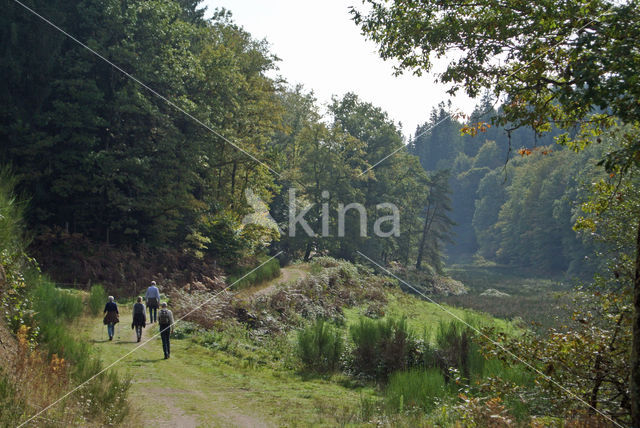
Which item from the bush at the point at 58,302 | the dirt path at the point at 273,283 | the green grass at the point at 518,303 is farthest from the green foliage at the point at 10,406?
the green grass at the point at 518,303

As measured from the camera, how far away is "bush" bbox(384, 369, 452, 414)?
9.40m

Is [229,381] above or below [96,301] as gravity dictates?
below

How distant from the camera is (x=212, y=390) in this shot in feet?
34.2

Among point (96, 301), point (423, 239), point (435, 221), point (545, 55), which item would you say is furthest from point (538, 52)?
point (435, 221)

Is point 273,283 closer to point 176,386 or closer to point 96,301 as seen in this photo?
point 96,301

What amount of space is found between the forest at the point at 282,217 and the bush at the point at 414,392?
0.16ft

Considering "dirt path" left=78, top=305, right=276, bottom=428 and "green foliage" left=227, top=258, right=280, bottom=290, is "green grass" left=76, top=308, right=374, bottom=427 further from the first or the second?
"green foliage" left=227, top=258, right=280, bottom=290

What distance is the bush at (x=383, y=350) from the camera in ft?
45.1

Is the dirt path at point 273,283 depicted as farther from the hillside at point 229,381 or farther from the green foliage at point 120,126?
the hillside at point 229,381

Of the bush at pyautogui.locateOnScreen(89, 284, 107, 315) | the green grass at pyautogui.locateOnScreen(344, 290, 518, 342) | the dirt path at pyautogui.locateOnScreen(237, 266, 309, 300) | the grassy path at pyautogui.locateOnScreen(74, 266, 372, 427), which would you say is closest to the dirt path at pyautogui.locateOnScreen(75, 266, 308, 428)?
the grassy path at pyautogui.locateOnScreen(74, 266, 372, 427)

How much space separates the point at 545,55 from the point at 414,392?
22.4 ft

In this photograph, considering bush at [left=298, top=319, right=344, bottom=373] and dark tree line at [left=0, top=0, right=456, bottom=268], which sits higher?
dark tree line at [left=0, top=0, right=456, bottom=268]

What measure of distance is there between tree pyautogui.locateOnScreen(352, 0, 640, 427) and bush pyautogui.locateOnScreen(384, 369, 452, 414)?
184 inches

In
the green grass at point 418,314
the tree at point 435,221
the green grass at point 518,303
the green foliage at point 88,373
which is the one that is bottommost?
the green grass at point 518,303
